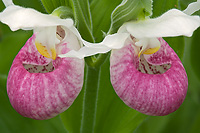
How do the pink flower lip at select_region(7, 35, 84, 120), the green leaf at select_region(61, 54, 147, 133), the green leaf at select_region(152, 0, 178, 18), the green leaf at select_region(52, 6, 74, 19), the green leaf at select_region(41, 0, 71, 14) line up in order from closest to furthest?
the pink flower lip at select_region(7, 35, 84, 120)
the green leaf at select_region(52, 6, 74, 19)
the green leaf at select_region(41, 0, 71, 14)
the green leaf at select_region(152, 0, 178, 18)
the green leaf at select_region(61, 54, 147, 133)

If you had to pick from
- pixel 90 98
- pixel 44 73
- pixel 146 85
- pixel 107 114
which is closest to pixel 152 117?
pixel 107 114

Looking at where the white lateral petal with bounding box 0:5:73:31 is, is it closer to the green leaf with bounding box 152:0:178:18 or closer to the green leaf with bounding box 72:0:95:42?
the green leaf with bounding box 72:0:95:42

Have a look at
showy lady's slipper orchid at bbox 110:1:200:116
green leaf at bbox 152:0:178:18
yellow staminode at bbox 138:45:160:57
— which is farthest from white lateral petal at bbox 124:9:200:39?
green leaf at bbox 152:0:178:18

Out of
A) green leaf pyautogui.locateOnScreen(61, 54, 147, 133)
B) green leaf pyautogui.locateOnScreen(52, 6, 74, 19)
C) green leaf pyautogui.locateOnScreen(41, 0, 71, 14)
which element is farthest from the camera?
green leaf pyautogui.locateOnScreen(61, 54, 147, 133)

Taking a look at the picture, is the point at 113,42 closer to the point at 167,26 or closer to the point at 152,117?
the point at 167,26

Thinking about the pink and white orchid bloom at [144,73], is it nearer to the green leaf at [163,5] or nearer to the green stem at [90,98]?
the green stem at [90,98]

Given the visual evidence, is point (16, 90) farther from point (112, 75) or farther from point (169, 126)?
point (169, 126)
